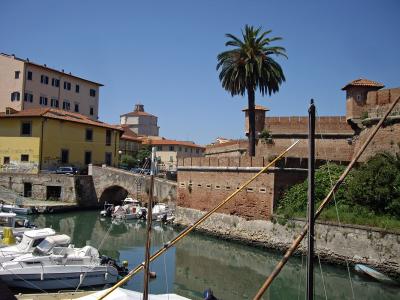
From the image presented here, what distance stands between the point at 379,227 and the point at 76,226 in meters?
22.3

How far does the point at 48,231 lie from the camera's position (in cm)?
1925

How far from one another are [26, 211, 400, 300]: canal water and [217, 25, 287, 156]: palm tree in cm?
995

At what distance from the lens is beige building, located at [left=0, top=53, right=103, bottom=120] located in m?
52.2

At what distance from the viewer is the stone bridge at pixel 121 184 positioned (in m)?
40.4

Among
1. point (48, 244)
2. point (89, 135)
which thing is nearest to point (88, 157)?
point (89, 135)

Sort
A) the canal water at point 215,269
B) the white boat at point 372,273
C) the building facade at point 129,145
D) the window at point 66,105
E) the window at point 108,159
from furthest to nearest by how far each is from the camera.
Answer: the building facade at point 129,145
the window at point 66,105
the window at point 108,159
the white boat at point 372,273
the canal water at point 215,269

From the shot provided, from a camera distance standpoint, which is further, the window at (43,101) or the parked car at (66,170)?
the window at (43,101)

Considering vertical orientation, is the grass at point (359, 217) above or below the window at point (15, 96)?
below

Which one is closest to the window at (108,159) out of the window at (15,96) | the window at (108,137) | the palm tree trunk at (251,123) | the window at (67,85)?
the window at (108,137)

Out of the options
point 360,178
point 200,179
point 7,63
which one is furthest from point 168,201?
point 7,63

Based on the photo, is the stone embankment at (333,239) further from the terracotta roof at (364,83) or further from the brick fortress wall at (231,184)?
the terracotta roof at (364,83)

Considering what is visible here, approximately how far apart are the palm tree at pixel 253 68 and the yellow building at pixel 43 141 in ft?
67.5

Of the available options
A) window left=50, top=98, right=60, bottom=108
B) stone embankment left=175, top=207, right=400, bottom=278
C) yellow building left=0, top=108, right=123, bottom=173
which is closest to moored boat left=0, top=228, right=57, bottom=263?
stone embankment left=175, top=207, right=400, bottom=278

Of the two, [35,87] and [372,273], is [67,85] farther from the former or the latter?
[372,273]
